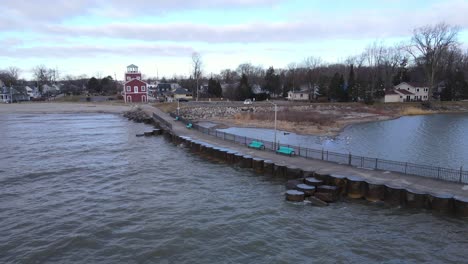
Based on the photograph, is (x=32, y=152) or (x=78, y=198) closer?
(x=78, y=198)

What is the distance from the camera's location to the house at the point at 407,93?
102 metres

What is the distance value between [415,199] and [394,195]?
3.62 ft

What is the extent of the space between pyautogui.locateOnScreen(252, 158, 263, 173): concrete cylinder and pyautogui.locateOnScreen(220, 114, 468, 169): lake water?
13.8m

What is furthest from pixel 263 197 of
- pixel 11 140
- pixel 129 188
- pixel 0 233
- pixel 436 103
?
pixel 436 103

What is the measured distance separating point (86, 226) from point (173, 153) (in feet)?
59.9

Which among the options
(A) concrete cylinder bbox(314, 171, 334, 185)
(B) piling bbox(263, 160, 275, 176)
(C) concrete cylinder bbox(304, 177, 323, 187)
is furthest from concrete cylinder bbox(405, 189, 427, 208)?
(B) piling bbox(263, 160, 275, 176)

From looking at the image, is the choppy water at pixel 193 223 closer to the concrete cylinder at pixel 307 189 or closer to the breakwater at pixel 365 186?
the breakwater at pixel 365 186

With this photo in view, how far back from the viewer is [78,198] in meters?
21.7

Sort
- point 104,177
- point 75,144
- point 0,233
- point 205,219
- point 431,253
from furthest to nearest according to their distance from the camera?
1. point 75,144
2. point 104,177
3. point 205,219
4. point 0,233
5. point 431,253

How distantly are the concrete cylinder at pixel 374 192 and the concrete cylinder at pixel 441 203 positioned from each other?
97.1 inches

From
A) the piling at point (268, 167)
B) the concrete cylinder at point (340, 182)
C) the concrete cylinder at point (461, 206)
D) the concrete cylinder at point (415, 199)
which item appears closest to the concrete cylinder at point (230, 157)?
the piling at point (268, 167)

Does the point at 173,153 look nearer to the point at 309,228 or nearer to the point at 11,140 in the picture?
the point at 309,228

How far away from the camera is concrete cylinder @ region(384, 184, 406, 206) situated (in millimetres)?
18823

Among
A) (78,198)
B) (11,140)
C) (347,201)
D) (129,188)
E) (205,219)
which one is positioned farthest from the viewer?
(11,140)
